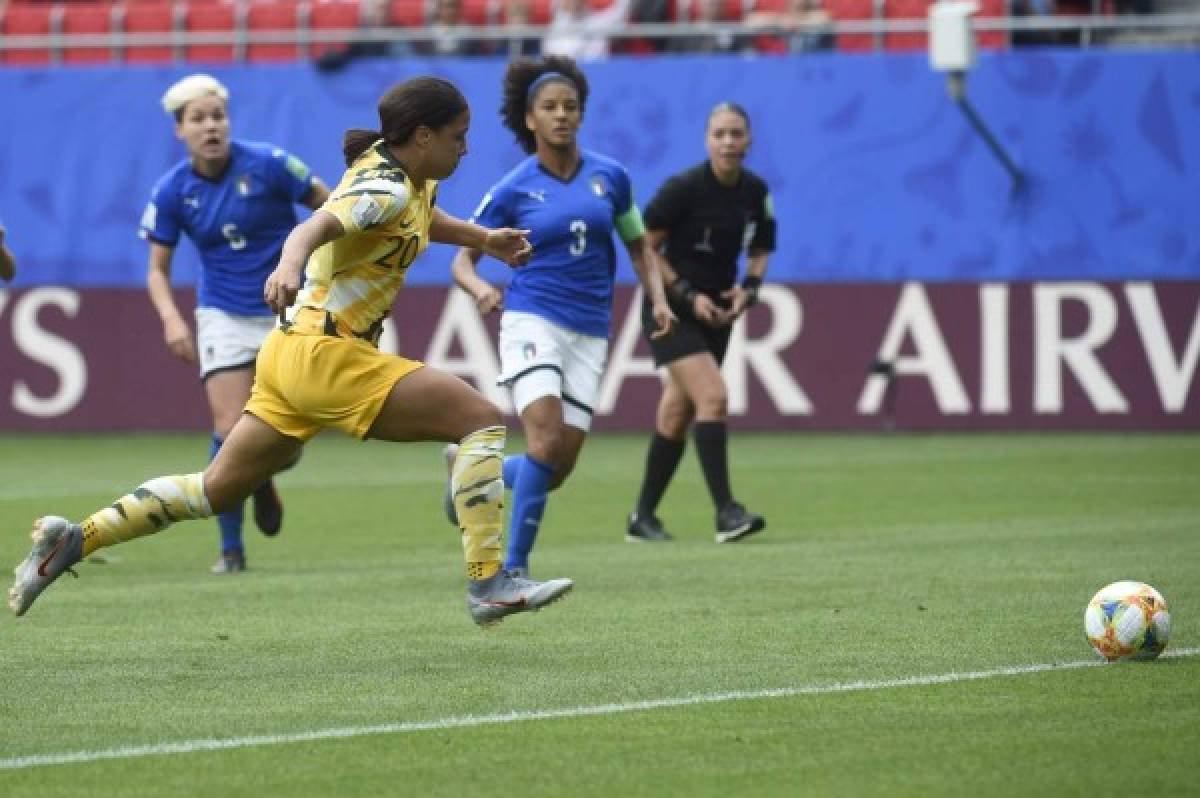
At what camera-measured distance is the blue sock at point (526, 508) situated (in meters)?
11.1

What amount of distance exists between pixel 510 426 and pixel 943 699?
16168 millimetres

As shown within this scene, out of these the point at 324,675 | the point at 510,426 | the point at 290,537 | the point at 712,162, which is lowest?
the point at 510,426

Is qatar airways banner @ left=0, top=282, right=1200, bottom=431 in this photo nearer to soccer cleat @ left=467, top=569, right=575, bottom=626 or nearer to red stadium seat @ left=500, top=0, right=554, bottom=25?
red stadium seat @ left=500, top=0, right=554, bottom=25

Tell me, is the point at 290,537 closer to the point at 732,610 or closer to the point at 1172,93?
the point at 732,610

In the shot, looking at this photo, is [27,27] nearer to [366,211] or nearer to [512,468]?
[512,468]

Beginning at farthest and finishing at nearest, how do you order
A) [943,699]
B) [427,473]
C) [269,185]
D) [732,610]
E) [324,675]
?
[427,473]
[269,185]
[732,610]
[324,675]
[943,699]

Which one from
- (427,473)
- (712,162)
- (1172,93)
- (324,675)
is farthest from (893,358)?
Result: (324,675)

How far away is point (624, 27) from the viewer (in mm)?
24125

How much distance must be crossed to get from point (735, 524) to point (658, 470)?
826mm

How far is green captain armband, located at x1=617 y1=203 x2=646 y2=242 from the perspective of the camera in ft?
39.2

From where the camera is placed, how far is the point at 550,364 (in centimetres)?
1142

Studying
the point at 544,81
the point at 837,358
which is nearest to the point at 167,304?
the point at 544,81

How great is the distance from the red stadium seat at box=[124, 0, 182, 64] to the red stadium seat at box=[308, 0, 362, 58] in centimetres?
151

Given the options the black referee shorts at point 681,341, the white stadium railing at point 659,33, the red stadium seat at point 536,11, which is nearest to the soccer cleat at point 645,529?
the black referee shorts at point 681,341
